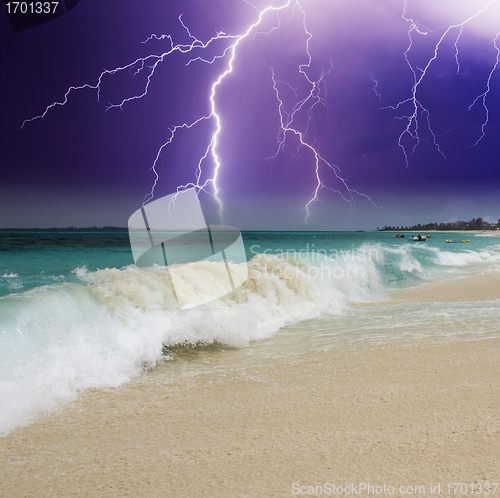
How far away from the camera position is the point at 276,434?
7.02ft

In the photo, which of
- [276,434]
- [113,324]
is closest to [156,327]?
[113,324]

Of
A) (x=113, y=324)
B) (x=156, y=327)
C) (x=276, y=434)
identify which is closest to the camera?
(x=276, y=434)

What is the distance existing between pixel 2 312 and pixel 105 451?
266cm

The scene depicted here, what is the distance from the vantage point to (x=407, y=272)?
543 inches

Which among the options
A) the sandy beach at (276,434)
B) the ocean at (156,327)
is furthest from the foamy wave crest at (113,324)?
the sandy beach at (276,434)

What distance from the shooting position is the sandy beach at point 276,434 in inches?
65.9

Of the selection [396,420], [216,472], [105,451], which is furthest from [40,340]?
[396,420]

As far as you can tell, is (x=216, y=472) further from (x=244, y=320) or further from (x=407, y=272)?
(x=407, y=272)

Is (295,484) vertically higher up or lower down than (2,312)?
lower down

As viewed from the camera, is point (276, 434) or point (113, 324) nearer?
point (276, 434)

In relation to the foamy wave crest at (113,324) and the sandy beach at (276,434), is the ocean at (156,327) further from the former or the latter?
the sandy beach at (276,434)

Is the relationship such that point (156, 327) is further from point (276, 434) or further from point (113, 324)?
A: point (276, 434)

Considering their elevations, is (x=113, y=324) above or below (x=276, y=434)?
above

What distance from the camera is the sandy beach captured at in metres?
1.67
